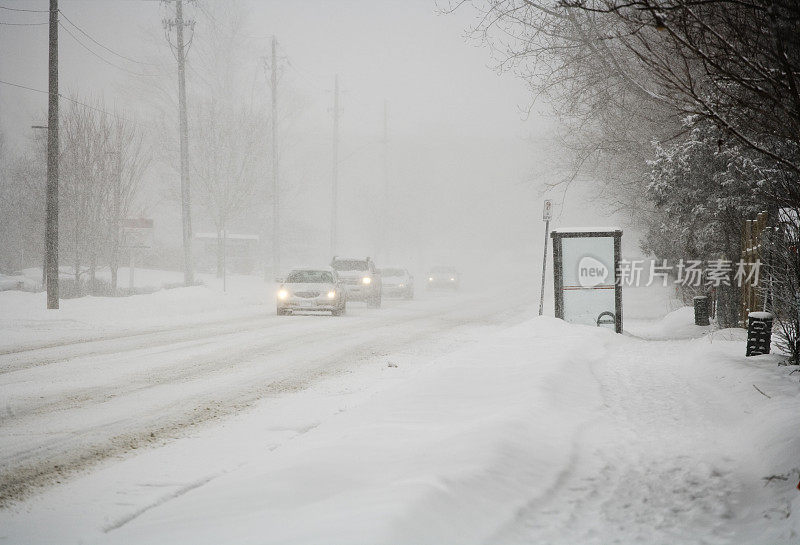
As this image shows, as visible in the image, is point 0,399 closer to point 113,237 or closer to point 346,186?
point 113,237

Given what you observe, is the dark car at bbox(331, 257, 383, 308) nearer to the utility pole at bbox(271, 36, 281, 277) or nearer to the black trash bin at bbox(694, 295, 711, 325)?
the utility pole at bbox(271, 36, 281, 277)

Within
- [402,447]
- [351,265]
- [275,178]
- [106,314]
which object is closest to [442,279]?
[275,178]

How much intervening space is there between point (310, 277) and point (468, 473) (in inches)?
715

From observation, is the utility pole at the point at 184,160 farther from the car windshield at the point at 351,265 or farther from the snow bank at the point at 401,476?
the snow bank at the point at 401,476

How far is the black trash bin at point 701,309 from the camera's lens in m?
16.9

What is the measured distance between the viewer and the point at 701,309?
55.9 feet

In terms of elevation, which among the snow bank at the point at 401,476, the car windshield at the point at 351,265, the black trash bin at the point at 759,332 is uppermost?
the car windshield at the point at 351,265

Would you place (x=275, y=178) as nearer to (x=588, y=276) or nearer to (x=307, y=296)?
(x=307, y=296)

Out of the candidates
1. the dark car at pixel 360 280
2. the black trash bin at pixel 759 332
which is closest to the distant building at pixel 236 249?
the dark car at pixel 360 280

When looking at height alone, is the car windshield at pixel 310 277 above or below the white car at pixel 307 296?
above

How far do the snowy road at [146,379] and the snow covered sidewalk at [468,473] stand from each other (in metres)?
0.56

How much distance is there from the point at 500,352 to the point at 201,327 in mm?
8972

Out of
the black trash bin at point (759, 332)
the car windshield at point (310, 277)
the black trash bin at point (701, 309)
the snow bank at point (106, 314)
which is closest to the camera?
the black trash bin at point (759, 332)

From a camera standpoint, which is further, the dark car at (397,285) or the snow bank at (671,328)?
the dark car at (397,285)
